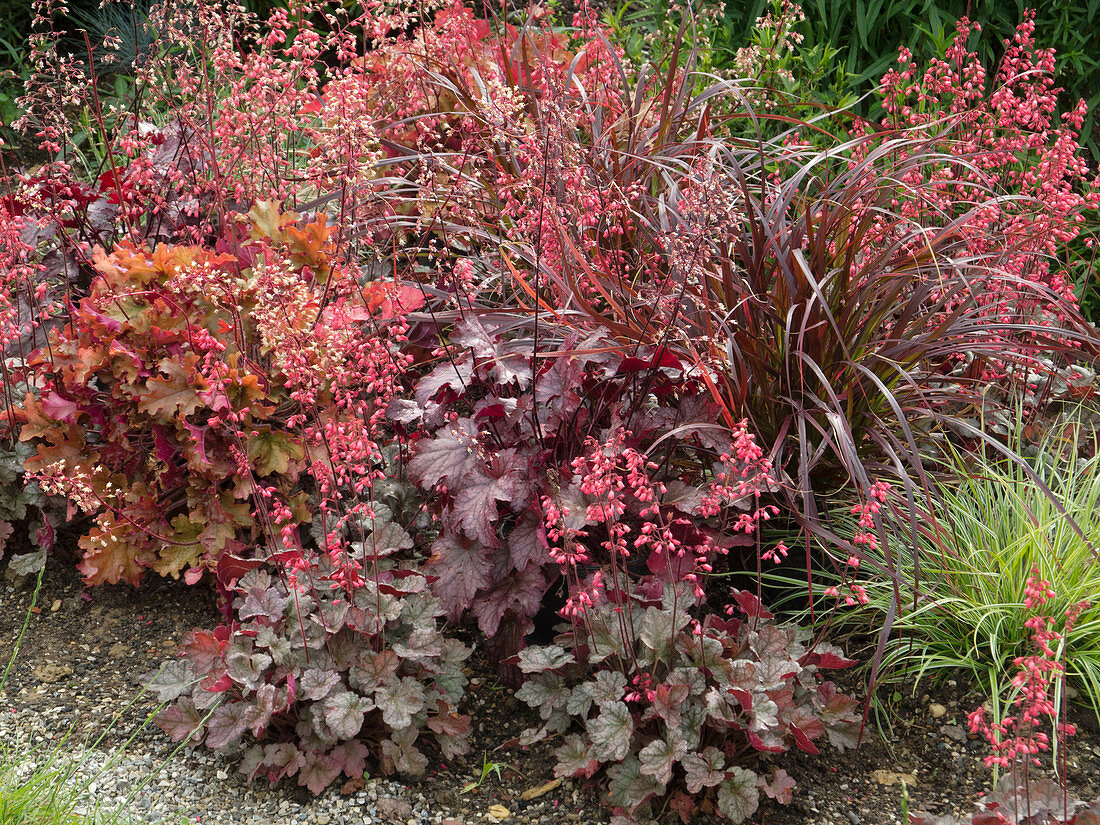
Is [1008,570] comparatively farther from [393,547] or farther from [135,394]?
[135,394]

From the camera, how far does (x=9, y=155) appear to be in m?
5.77

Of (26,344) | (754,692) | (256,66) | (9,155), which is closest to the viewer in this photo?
(754,692)

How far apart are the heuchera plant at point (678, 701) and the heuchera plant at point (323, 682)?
0.25 meters

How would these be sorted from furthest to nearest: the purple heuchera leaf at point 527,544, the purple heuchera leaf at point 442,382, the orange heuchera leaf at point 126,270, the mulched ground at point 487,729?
the orange heuchera leaf at point 126,270 < the purple heuchera leaf at point 442,382 < the purple heuchera leaf at point 527,544 < the mulched ground at point 487,729

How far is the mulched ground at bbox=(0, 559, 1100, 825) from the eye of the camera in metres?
2.22

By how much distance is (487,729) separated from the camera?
2.46 m

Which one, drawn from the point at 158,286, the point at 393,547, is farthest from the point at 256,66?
the point at 393,547

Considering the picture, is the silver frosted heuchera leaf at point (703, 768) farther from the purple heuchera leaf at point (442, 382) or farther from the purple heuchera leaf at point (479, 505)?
the purple heuchera leaf at point (442, 382)

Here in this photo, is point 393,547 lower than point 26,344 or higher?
lower

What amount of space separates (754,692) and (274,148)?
2205 millimetres

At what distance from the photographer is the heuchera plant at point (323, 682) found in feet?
7.13

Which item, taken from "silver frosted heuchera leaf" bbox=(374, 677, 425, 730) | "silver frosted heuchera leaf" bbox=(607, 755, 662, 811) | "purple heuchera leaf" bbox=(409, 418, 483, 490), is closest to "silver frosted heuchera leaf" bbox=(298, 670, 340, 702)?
"silver frosted heuchera leaf" bbox=(374, 677, 425, 730)

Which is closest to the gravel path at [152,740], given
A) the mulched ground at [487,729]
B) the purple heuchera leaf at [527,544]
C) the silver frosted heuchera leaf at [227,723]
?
the mulched ground at [487,729]

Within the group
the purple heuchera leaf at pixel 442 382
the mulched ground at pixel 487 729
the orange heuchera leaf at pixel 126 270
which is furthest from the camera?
the orange heuchera leaf at pixel 126 270
